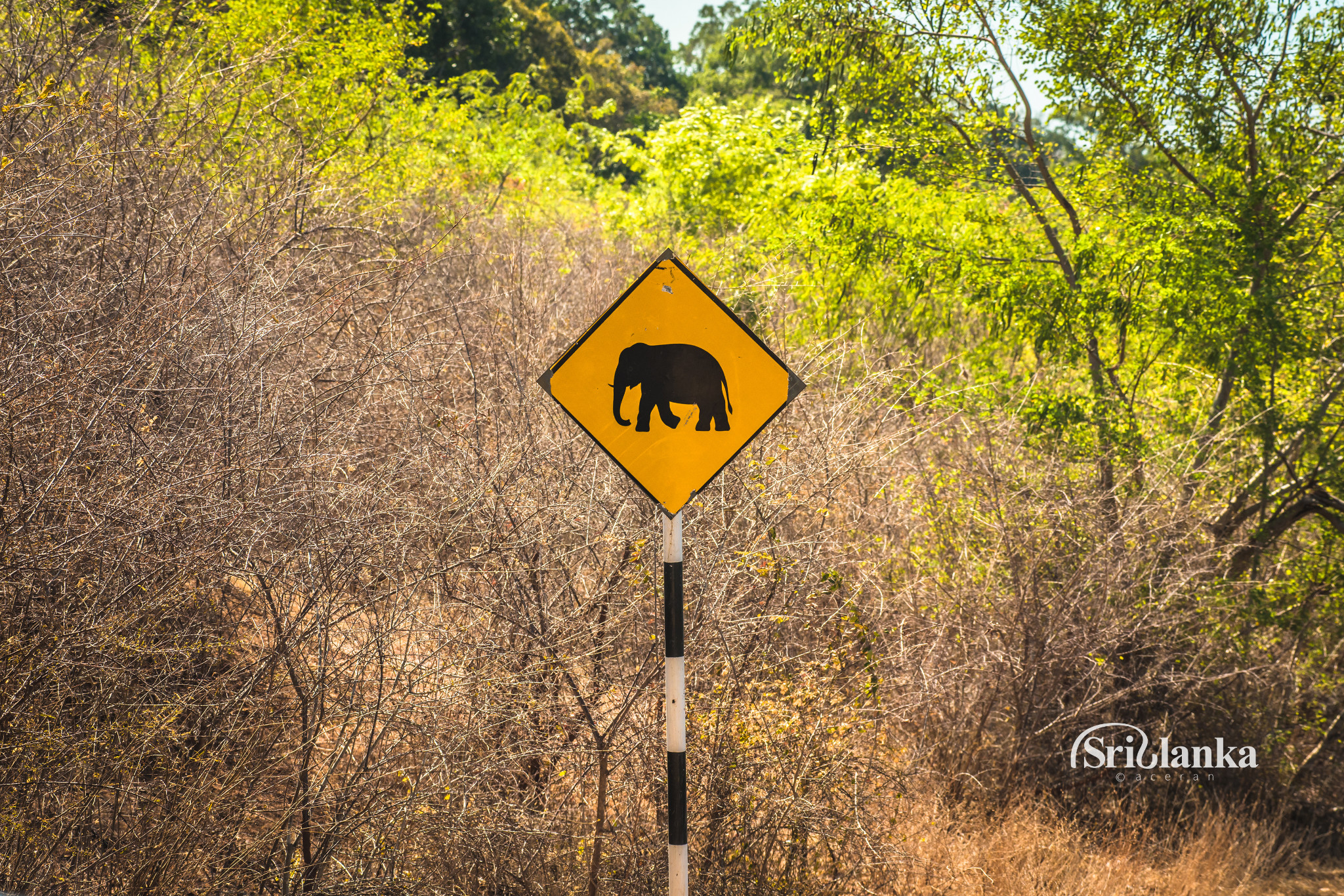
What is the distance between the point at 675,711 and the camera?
369 centimetres

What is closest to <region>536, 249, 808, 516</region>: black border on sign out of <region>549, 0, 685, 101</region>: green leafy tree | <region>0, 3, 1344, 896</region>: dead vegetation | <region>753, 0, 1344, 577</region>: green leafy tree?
<region>0, 3, 1344, 896</region>: dead vegetation

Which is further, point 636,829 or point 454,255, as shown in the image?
point 454,255

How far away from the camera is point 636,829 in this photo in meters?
4.54

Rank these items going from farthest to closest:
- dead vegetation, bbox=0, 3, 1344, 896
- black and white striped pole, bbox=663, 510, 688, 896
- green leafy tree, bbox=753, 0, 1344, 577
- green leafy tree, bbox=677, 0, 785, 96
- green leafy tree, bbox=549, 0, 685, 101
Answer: green leafy tree, bbox=549, 0, 685, 101 < green leafy tree, bbox=677, 0, 785, 96 < green leafy tree, bbox=753, 0, 1344, 577 < dead vegetation, bbox=0, 3, 1344, 896 < black and white striped pole, bbox=663, 510, 688, 896

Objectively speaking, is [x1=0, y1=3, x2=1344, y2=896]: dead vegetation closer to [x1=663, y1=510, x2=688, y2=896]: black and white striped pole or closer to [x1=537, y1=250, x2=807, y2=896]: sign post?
[x1=663, y1=510, x2=688, y2=896]: black and white striped pole

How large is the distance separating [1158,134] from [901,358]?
10.9 feet

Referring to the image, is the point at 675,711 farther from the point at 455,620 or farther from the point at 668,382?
the point at 455,620

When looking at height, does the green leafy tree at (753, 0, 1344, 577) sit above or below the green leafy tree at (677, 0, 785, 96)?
below

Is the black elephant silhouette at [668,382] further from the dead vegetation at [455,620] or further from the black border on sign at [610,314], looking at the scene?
the dead vegetation at [455,620]

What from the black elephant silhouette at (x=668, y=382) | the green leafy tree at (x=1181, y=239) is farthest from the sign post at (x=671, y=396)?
the green leafy tree at (x=1181, y=239)

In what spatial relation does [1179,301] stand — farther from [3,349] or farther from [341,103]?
[341,103]

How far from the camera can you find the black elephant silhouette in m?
3.62

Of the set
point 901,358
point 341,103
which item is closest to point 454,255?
point 341,103

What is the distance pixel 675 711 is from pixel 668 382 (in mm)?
1314
